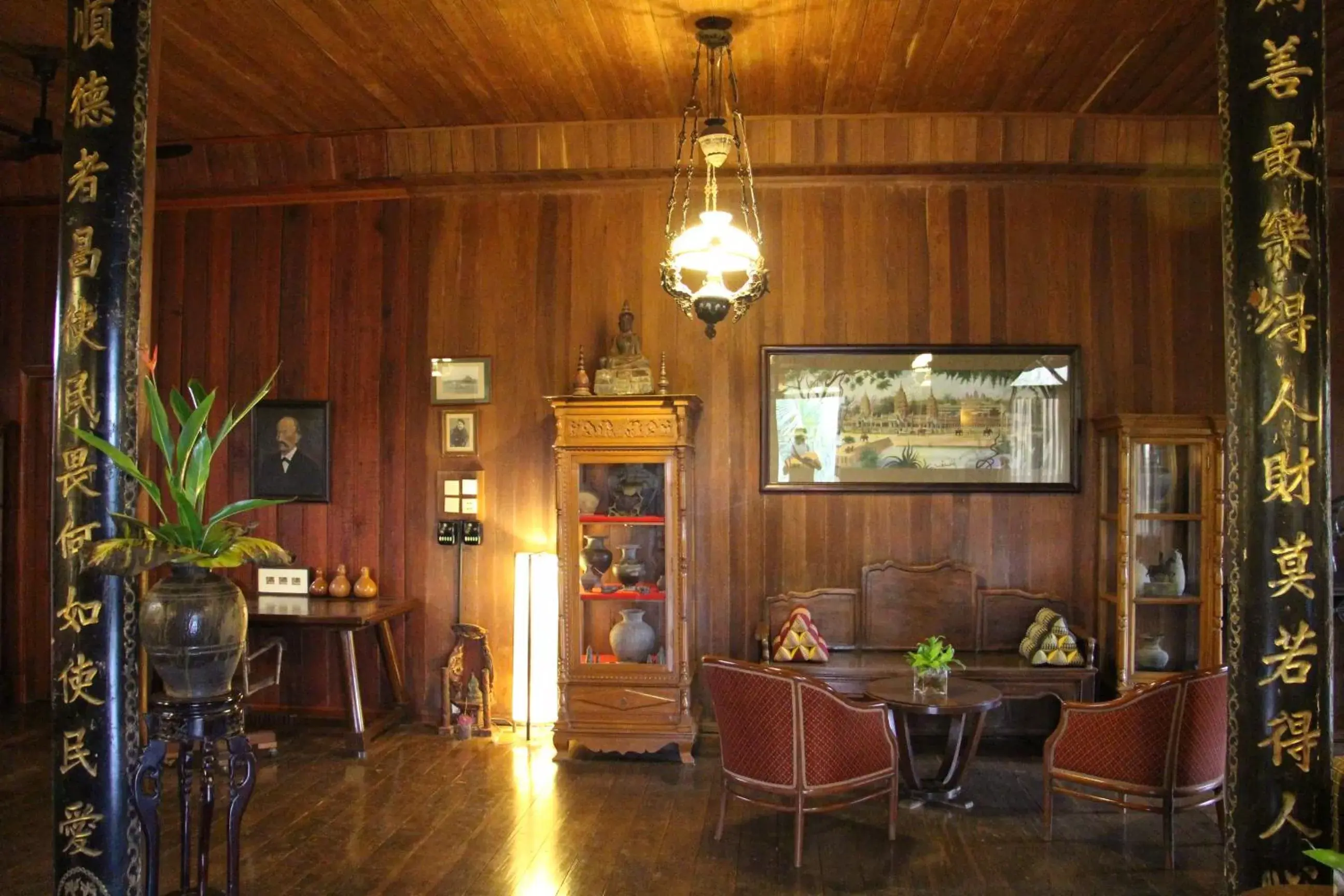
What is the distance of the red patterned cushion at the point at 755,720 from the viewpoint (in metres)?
3.84

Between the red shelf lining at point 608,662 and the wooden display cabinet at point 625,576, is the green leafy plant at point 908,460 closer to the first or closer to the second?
the wooden display cabinet at point 625,576

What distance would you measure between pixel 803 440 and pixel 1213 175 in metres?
2.85

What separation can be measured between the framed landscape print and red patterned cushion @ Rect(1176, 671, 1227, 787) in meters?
1.82

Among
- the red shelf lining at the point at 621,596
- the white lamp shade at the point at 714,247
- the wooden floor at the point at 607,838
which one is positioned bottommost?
the wooden floor at the point at 607,838

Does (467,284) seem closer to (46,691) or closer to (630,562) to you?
(630,562)

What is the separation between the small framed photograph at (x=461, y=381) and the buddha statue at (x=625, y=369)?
787mm

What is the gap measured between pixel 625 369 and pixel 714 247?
122cm

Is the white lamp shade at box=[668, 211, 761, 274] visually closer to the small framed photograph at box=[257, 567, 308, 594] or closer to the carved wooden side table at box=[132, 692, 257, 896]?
the carved wooden side table at box=[132, 692, 257, 896]

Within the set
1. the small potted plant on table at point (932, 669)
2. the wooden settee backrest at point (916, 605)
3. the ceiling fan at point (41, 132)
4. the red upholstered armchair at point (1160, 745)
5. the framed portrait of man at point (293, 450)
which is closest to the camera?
the red upholstered armchair at point (1160, 745)

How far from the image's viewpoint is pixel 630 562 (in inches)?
208

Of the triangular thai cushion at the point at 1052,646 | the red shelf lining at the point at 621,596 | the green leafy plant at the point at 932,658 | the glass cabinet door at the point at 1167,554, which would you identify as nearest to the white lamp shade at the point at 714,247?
the red shelf lining at the point at 621,596

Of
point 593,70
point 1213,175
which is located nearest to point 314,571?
point 593,70

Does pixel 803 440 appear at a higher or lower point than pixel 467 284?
lower

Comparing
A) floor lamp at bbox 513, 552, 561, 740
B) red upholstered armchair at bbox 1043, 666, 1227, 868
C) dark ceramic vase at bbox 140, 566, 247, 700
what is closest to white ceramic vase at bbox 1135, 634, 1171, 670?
red upholstered armchair at bbox 1043, 666, 1227, 868
